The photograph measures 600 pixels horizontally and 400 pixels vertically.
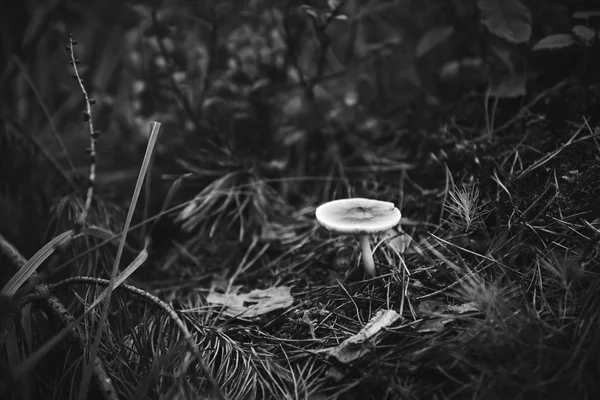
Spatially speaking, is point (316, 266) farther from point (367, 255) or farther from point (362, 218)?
point (362, 218)

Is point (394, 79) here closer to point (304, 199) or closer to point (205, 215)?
point (304, 199)

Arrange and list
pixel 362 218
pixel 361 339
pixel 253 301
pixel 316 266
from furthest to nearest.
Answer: pixel 316 266 < pixel 253 301 < pixel 362 218 < pixel 361 339

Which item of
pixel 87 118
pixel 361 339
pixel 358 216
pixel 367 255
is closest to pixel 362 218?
pixel 358 216

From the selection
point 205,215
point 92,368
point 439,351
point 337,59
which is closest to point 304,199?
point 205,215

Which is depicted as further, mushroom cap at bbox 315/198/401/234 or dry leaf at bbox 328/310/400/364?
mushroom cap at bbox 315/198/401/234

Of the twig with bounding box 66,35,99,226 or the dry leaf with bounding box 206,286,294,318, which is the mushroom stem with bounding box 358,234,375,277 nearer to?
the dry leaf with bounding box 206,286,294,318

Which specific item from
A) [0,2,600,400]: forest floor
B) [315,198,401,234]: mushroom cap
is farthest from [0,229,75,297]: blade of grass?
[315,198,401,234]: mushroom cap

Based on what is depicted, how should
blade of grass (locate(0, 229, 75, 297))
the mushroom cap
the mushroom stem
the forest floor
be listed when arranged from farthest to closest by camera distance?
the mushroom stem, the mushroom cap, blade of grass (locate(0, 229, 75, 297)), the forest floor
